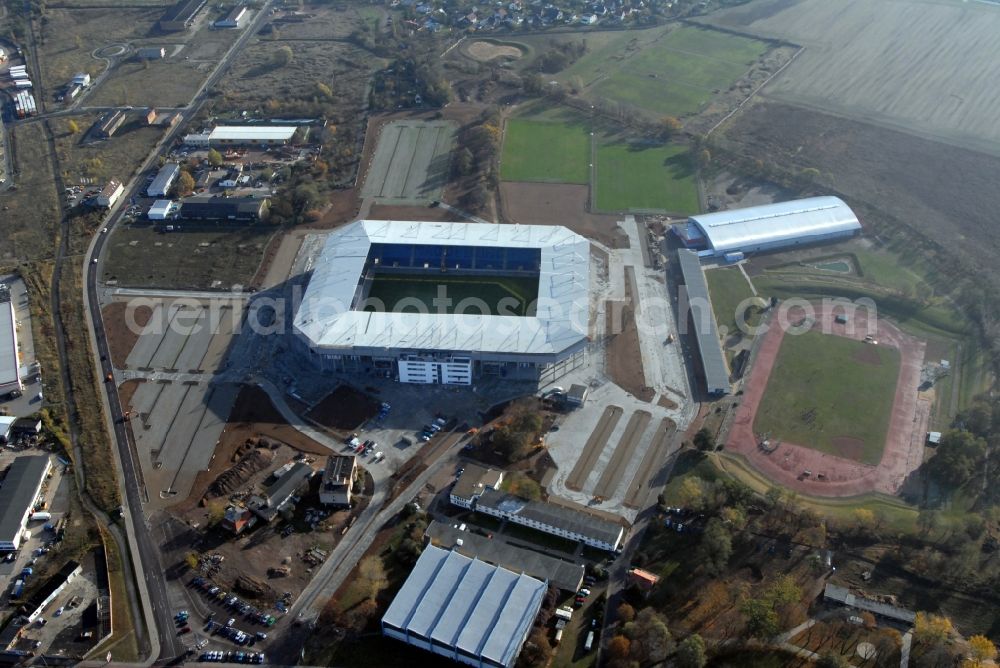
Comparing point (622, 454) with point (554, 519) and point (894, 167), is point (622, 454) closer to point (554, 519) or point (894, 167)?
point (554, 519)

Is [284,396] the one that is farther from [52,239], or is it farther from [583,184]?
[583,184]

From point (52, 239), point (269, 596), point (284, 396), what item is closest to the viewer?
point (269, 596)

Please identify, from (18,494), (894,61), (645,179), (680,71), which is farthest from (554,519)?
(894,61)

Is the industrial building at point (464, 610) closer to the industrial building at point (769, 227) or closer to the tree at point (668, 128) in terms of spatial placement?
the industrial building at point (769, 227)

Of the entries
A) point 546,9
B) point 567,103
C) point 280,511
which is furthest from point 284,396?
point 546,9

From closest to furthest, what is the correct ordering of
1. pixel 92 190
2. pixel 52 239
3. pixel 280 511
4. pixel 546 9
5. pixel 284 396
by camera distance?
pixel 280 511 < pixel 284 396 < pixel 52 239 < pixel 92 190 < pixel 546 9

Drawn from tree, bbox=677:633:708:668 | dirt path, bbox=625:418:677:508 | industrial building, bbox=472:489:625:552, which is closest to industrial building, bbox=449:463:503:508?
industrial building, bbox=472:489:625:552
